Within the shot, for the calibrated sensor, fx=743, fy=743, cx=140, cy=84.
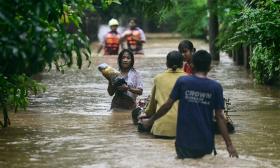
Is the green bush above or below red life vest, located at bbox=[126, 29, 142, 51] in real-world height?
below

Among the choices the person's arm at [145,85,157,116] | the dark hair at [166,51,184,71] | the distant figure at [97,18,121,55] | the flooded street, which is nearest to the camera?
the flooded street

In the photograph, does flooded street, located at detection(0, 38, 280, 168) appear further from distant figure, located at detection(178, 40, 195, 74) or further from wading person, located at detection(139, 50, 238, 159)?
distant figure, located at detection(178, 40, 195, 74)

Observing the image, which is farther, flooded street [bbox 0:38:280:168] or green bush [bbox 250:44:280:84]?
green bush [bbox 250:44:280:84]

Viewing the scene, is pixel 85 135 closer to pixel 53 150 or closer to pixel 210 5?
pixel 53 150

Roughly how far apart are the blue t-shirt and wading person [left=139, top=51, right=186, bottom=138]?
1.90 metres

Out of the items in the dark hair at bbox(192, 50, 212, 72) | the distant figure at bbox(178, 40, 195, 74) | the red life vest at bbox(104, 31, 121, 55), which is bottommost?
the dark hair at bbox(192, 50, 212, 72)

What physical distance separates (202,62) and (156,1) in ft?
23.4

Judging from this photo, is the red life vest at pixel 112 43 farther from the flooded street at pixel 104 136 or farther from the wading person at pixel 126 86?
the wading person at pixel 126 86

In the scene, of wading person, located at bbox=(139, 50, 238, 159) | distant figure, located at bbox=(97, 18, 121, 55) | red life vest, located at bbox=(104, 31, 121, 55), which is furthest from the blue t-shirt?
red life vest, located at bbox=(104, 31, 121, 55)

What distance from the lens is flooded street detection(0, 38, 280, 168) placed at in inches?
331

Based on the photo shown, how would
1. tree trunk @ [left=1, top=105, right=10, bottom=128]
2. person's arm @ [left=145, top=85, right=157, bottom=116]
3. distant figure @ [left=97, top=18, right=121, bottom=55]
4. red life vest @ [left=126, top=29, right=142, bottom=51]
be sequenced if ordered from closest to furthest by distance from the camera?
person's arm @ [left=145, top=85, right=157, bottom=116] < tree trunk @ [left=1, top=105, right=10, bottom=128] < distant figure @ [left=97, top=18, right=121, bottom=55] < red life vest @ [left=126, top=29, right=142, bottom=51]

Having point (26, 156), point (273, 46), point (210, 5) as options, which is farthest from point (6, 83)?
point (210, 5)

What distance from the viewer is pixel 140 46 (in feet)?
90.2

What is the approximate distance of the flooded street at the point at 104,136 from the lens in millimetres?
8414
